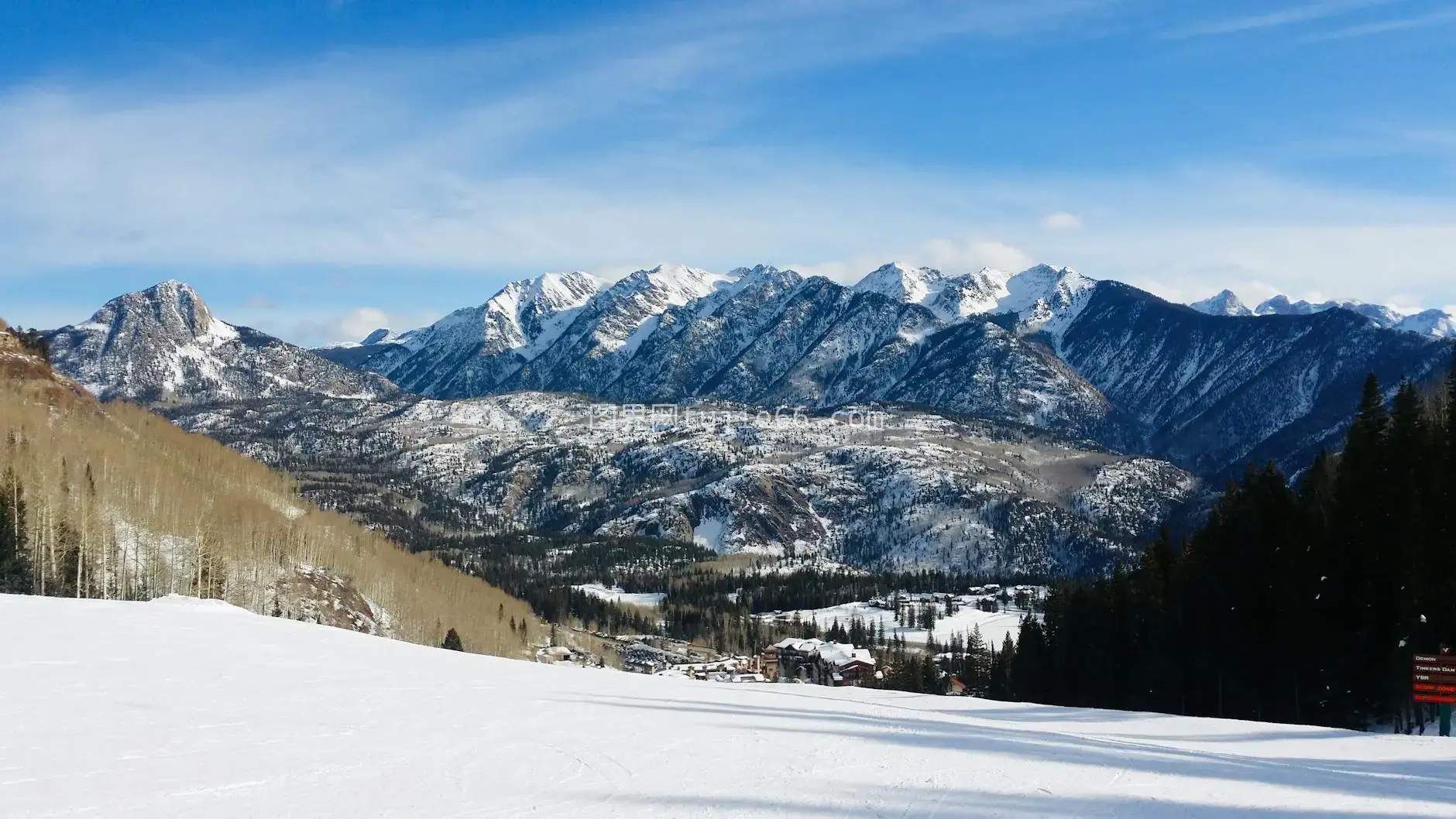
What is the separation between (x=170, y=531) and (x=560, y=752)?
7991 centimetres

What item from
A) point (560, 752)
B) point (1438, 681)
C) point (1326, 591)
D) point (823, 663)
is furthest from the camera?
point (823, 663)

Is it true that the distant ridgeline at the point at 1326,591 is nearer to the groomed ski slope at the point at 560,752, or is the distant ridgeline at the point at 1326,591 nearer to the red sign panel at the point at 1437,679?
the red sign panel at the point at 1437,679

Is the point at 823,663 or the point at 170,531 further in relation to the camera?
the point at 823,663

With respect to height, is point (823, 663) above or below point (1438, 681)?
below

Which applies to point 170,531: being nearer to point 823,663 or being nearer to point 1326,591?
point 1326,591

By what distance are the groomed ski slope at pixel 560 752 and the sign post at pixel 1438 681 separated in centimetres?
329

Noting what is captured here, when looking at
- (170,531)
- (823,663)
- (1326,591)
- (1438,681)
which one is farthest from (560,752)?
(823,663)

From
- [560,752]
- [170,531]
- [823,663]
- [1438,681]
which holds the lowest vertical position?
[823,663]

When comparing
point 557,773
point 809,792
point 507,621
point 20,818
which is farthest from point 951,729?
point 507,621

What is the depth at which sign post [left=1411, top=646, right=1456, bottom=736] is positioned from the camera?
1171 inches

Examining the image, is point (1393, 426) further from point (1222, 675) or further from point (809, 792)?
point (809, 792)

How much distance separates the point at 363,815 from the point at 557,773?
158 inches

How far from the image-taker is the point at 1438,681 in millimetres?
29828

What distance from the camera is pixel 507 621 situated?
5438 inches
